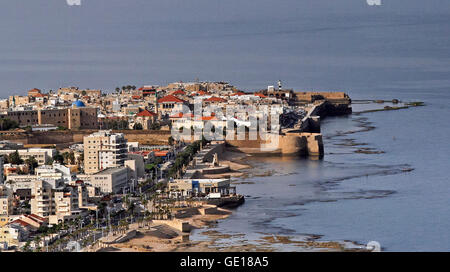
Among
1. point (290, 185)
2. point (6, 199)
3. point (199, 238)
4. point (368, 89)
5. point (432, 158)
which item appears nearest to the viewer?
point (199, 238)

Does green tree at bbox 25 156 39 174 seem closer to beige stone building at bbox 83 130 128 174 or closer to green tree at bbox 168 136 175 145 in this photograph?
beige stone building at bbox 83 130 128 174

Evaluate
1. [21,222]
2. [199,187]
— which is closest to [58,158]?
[199,187]

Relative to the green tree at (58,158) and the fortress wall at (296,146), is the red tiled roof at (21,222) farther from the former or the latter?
the fortress wall at (296,146)

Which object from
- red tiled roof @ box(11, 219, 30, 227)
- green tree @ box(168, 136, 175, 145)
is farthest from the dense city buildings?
green tree @ box(168, 136, 175, 145)

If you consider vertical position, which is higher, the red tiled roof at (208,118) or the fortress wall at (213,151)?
the red tiled roof at (208,118)

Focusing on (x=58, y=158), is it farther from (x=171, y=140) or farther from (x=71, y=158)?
(x=171, y=140)

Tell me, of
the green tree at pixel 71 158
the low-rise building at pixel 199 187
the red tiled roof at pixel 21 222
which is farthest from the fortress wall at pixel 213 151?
the red tiled roof at pixel 21 222
